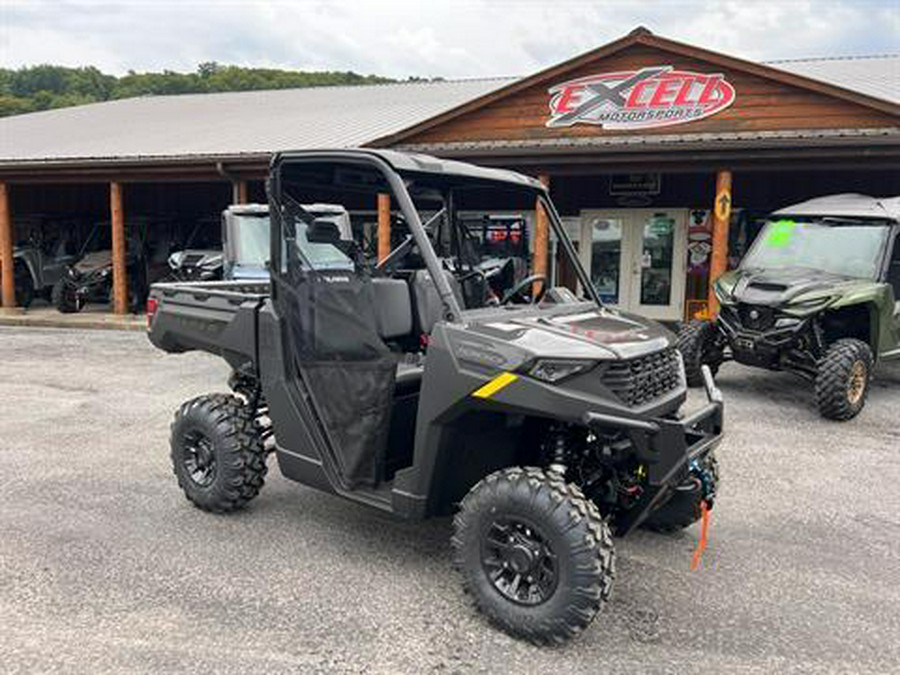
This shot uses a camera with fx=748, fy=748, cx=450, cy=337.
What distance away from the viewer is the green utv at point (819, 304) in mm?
7129

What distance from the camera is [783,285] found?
7.48m

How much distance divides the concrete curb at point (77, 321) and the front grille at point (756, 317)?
31.8 feet

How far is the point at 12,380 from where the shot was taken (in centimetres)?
862

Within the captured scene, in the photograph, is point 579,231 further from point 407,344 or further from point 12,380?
point 407,344

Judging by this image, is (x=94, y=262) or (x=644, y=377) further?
(x=94, y=262)

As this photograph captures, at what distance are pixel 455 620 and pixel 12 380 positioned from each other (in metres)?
7.40

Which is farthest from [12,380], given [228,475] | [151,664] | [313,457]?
[151,664]

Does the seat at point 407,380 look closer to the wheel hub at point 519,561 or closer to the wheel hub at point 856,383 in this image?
the wheel hub at point 519,561

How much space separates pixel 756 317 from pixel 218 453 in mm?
5489

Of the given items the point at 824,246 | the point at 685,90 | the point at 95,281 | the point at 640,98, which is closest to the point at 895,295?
the point at 824,246

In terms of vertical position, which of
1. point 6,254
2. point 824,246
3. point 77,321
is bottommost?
point 77,321

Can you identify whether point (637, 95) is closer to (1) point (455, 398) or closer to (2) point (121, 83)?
(1) point (455, 398)

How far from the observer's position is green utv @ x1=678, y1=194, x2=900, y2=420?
23.4 ft

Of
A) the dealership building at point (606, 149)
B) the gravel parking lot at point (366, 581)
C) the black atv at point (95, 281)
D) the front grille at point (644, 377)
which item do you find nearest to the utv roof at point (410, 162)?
the front grille at point (644, 377)
